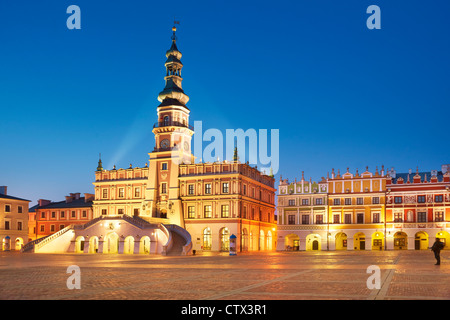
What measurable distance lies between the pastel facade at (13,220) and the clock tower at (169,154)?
23.7 m

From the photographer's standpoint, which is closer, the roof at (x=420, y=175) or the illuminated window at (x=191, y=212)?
the illuminated window at (x=191, y=212)

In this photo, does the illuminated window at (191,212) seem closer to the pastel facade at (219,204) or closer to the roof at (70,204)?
the pastel facade at (219,204)

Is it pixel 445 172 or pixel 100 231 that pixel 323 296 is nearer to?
pixel 100 231

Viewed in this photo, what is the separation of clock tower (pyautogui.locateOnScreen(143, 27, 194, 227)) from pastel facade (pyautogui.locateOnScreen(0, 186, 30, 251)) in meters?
23.7

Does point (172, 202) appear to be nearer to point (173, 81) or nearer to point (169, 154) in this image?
point (169, 154)

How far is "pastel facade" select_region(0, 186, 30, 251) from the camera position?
264 feet

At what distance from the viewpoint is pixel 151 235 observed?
208 ft

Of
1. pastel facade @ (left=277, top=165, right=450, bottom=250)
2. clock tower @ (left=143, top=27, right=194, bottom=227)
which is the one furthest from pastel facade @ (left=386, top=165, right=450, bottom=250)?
clock tower @ (left=143, top=27, right=194, bottom=227)

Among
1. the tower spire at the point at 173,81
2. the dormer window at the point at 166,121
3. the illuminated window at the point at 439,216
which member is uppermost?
the tower spire at the point at 173,81

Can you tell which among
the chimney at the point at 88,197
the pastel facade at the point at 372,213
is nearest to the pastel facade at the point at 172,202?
the pastel facade at the point at 372,213

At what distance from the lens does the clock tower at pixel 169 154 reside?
246 feet

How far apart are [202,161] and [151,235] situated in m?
17.8

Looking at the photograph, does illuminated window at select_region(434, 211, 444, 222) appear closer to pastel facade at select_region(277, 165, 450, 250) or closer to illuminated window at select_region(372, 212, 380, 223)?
pastel facade at select_region(277, 165, 450, 250)
